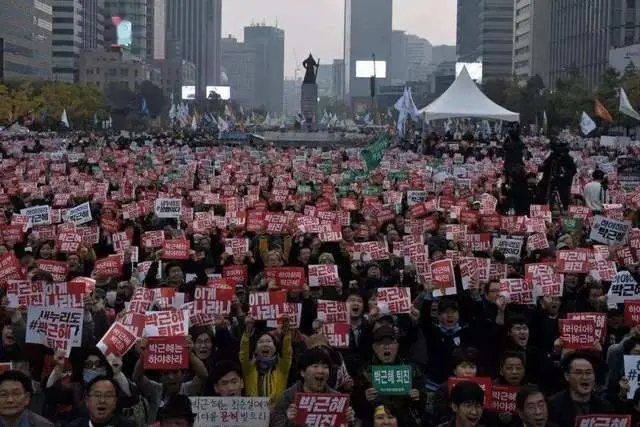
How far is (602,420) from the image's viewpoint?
24.3 ft

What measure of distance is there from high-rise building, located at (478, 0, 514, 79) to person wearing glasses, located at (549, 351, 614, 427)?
562 feet

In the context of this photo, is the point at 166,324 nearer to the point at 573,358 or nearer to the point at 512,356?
the point at 512,356

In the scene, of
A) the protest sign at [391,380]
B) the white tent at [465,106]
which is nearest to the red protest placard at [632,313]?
the protest sign at [391,380]

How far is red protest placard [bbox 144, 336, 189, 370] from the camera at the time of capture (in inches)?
348

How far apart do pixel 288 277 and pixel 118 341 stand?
3.32 meters

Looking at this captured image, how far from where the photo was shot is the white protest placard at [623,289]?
457 inches

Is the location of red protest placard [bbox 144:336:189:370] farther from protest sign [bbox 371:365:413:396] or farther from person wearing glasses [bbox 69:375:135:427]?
protest sign [bbox 371:365:413:396]

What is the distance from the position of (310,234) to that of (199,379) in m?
7.61

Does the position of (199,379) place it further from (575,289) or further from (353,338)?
(575,289)

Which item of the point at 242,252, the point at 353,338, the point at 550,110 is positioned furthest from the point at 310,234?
the point at 550,110

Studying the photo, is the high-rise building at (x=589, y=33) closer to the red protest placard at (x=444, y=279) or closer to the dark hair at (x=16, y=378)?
the red protest placard at (x=444, y=279)

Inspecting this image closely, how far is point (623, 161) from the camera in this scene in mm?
40219

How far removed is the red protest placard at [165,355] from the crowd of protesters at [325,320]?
91mm

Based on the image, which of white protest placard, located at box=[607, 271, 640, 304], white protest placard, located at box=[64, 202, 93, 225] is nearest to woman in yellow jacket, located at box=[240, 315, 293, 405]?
white protest placard, located at box=[607, 271, 640, 304]
